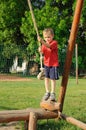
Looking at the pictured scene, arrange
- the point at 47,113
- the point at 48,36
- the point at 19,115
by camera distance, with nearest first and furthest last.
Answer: the point at 19,115 < the point at 47,113 < the point at 48,36

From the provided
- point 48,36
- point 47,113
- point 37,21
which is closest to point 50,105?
point 47,113

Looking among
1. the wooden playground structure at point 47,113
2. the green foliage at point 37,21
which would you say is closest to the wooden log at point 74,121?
the wooden playground structure at point 47,113

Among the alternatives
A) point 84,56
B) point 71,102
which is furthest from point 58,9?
point 71,102

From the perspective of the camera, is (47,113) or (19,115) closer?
(19,115)

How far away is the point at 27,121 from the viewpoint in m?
7.18

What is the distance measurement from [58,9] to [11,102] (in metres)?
23.6

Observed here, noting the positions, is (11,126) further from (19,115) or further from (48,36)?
(48,36)

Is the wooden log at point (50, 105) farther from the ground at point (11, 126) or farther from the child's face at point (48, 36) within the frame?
the child's face at point (48, 36)

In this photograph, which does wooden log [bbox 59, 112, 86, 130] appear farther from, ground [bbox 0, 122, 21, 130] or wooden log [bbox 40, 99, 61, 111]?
ground [bbox 0, 122, 21, 130]

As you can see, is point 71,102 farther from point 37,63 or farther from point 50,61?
point 37,63

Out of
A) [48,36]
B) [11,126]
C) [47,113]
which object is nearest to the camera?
[47,113]

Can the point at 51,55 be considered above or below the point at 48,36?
below

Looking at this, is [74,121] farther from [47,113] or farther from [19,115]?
[19,115]

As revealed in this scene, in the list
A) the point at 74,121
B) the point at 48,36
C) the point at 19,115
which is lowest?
the point at 74,121
